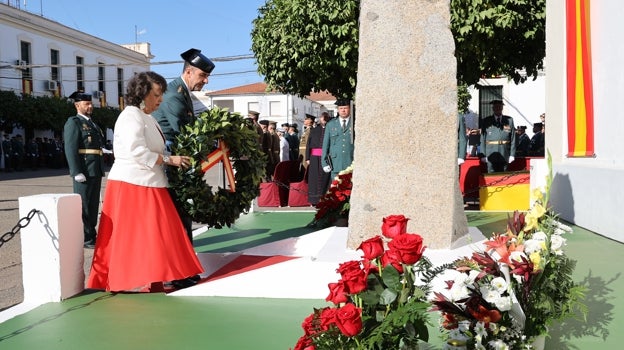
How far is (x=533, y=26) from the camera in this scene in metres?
10.8

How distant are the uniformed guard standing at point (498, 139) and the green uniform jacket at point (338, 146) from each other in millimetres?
4427

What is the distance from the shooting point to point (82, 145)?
24.0 ft

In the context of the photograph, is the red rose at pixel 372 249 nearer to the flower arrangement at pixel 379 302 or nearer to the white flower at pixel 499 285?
the flower arrangement at pixel 379 302

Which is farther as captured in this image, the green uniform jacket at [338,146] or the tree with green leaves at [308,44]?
the tree with green leaves at [308,44]

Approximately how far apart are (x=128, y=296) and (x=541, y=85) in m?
26.6

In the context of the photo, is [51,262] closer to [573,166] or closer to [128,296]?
[128,296]

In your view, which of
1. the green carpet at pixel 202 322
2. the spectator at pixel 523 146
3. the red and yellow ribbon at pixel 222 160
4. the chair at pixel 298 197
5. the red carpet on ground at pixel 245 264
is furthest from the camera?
the spectator at pixel 523 146

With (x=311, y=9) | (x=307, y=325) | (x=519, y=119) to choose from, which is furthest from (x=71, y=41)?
(x=307, y=325)

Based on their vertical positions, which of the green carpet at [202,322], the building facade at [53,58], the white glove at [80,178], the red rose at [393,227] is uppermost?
the building facade at [53,58]

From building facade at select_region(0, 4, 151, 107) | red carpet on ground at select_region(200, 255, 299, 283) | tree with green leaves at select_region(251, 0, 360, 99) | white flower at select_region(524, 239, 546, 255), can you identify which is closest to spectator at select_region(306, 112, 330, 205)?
tree with green leaves at select_region(251, 0, 360, 99)

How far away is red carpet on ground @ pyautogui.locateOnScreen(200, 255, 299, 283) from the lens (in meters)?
4.97

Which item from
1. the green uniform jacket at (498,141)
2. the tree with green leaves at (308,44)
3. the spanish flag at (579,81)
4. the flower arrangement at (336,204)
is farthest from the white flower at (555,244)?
the green uniform jacket at (498,141)

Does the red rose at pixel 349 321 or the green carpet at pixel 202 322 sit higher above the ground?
the red rose at pixel 349 321

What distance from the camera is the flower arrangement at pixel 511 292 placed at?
257cm
